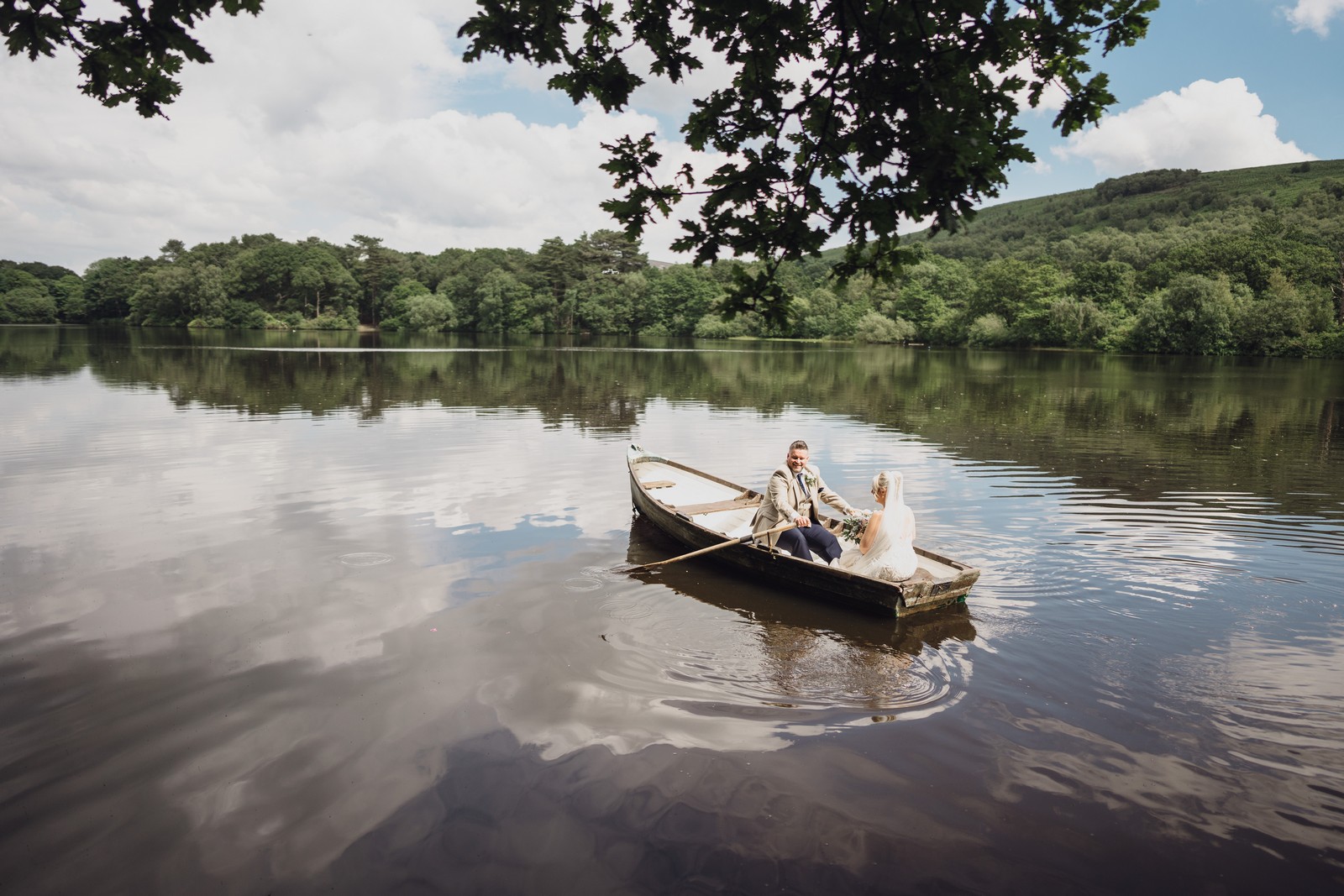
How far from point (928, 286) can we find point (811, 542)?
103m

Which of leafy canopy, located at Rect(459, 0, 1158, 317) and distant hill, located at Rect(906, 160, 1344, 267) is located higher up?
distant hill, located at Rect(906, 160, 1344, 267)

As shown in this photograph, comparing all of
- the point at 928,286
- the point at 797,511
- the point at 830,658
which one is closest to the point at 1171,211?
the point at 928,286

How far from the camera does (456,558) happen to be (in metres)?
11.6

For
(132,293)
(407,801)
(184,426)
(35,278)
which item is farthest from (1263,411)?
(35,278)

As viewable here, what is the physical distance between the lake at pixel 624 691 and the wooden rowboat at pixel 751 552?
283 mm

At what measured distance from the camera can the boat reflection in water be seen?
7.29 metres

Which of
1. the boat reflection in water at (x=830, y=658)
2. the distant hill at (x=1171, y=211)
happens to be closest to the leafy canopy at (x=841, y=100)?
the boat reflection in water at (x=830, y=658)

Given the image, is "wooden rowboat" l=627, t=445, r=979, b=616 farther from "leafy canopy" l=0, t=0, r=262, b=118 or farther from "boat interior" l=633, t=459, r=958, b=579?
"leafy canopy" l=0, t=0, r=262, b=118

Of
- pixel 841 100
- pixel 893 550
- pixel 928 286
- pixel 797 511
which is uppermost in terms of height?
pixel 928 286

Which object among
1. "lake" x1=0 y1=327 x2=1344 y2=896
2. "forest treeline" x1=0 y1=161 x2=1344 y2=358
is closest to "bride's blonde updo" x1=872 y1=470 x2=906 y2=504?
"lake" x1=0 y1=327 x2=1344 y2=896

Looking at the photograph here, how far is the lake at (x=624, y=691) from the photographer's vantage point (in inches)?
205

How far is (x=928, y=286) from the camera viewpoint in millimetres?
104938

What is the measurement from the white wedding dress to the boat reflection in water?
55 cm

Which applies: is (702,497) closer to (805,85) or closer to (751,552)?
(751,552)
